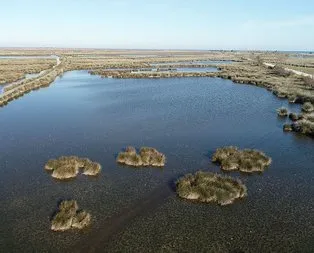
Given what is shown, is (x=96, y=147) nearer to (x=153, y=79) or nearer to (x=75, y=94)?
(x=75, y=94)

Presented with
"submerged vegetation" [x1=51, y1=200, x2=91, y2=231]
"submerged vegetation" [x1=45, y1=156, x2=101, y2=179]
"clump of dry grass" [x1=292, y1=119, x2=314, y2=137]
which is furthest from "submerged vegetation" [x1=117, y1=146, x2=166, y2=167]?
"clump of dry grass" [x1=292, y1=119, x2=314, y2=137]

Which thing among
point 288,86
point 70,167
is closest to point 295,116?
point 288,86

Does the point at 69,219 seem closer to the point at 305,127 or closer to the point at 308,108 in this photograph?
the point at 305,127

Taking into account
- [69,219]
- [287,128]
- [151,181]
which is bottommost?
[287,128]

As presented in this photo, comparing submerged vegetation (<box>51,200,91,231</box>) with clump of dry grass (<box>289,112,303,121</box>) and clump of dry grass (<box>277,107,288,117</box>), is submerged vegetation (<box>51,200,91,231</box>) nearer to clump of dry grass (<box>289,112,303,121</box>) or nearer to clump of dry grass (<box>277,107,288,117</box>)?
clump of dry grass (<box>289,112,303,121</box>)

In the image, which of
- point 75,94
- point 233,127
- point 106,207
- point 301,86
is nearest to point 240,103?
point 233,127

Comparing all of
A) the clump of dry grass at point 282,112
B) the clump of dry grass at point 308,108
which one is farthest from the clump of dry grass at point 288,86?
the clump of dry grass at point 282,112

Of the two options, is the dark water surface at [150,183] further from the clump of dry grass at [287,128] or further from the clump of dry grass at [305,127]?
the clump of dry grass at [305,127]

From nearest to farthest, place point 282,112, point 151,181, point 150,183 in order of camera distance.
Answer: point 150,183 < point 151,181 < point 282,112
